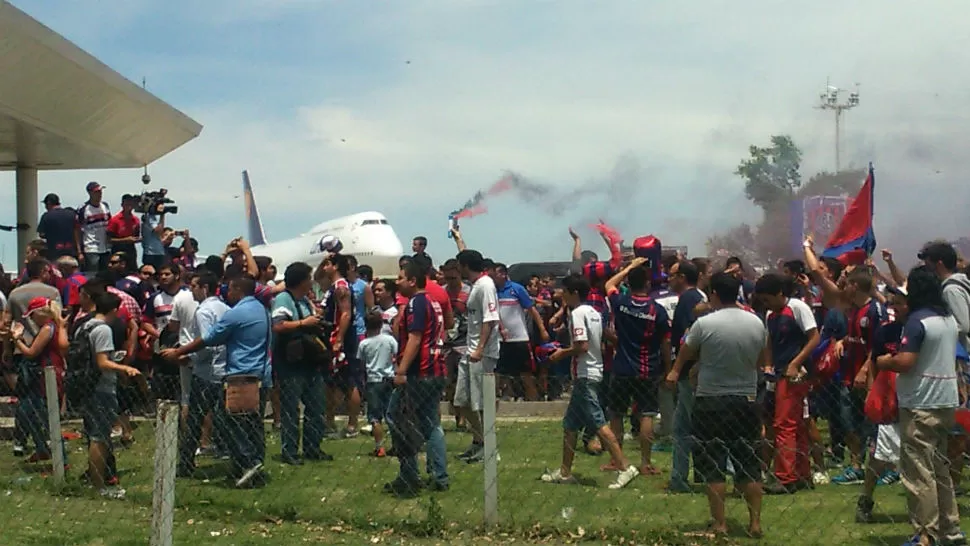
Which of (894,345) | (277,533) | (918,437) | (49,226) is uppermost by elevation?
(49,226)

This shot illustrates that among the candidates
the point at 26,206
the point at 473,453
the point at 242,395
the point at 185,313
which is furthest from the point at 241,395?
the point at 26,206

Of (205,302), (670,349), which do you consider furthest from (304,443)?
(670,349)

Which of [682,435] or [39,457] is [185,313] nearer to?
[39,457]

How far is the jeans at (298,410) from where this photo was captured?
11602 mm

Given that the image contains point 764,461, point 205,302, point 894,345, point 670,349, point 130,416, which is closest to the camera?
point 894,345

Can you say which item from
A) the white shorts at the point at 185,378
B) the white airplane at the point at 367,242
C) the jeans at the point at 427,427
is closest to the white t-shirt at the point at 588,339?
the jeans at the point at 427,427

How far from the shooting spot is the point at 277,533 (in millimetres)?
8812

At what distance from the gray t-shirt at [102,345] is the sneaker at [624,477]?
440cm

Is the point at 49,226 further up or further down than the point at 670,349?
further up

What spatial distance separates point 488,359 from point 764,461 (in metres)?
3.23

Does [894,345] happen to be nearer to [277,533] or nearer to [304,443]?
[277,533]

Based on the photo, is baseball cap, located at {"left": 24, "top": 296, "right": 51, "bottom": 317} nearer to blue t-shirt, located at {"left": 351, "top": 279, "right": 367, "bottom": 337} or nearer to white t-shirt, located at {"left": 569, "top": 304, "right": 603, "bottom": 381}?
blue t-shirt, located at {"left": 351, "top": 279, "right": 367, "bottom": 337}

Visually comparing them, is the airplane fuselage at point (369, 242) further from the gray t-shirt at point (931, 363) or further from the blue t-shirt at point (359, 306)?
the gray t-shirt at point (931, 363)

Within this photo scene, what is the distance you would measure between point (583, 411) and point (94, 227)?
9.58 meters
